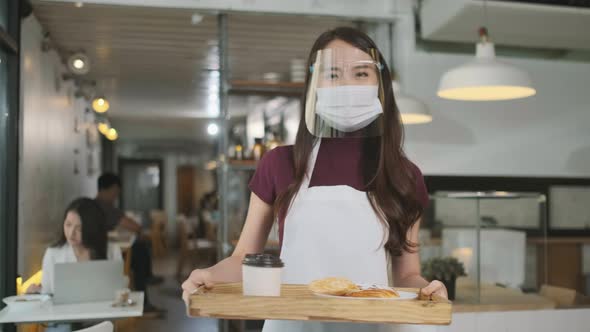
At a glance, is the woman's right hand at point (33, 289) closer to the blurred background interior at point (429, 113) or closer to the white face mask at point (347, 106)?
the blurred background interior at point (429, 113)

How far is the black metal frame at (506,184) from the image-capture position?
454cm

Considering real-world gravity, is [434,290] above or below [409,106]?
below

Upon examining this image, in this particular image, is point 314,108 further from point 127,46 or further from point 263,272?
point 127,46

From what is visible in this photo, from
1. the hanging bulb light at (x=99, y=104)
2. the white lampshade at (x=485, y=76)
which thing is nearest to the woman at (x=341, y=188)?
the white lampshade at (x=485, y=76)

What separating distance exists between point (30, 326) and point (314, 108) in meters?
3.46

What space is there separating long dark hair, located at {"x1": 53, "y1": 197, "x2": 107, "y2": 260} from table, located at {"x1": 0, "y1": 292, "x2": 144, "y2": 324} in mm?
695

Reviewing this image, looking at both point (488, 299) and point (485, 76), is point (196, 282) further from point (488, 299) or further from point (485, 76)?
point (488, 299)

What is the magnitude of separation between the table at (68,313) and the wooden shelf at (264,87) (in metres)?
1.75

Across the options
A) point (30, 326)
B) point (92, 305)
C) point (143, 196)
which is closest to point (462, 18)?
point (92, 305)

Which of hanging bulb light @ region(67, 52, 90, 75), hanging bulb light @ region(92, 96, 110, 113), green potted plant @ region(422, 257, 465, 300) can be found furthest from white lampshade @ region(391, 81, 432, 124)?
hanging bulb light @ region(92, 96, 110, 113)

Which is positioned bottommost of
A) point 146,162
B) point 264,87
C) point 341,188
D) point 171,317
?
point 171,317

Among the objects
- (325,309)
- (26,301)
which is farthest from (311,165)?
(26,301)

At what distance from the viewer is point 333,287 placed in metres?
1.26

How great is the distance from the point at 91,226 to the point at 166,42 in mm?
2273
